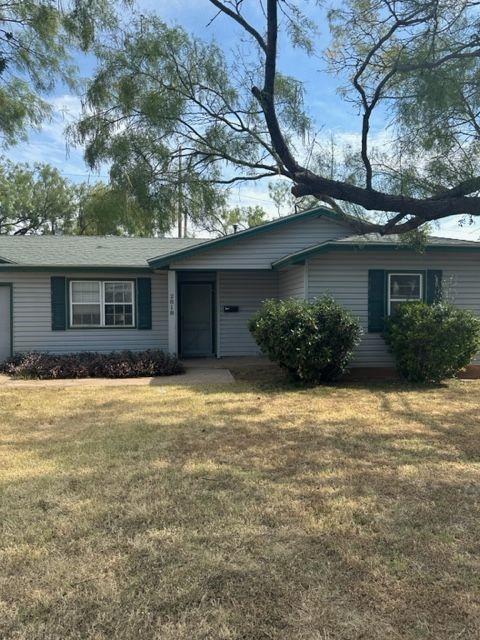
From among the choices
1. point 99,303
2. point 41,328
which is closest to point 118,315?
point 99,303

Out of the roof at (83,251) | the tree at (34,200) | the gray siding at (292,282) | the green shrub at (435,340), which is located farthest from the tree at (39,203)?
the green shrub at (435,340)

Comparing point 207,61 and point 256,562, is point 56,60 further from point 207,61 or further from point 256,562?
point 256,562

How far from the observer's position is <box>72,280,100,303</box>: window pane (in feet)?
43.7

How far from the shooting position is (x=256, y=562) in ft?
10.3

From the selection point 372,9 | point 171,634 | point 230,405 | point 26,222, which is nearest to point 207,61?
point 372,9

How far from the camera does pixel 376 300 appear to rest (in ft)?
37.2

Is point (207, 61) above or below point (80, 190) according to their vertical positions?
below

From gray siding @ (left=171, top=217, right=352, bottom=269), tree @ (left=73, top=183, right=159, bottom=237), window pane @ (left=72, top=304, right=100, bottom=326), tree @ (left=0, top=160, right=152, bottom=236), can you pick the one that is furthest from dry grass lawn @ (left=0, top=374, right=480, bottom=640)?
tree @ (left=0, top=160, right=152, bottom=236)

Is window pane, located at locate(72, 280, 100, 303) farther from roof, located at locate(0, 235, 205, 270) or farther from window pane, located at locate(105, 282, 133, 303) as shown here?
roof, located at locate(0, 235, 205, 270)

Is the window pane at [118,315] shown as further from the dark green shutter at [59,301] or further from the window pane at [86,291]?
the dark green shutter at [59,301]

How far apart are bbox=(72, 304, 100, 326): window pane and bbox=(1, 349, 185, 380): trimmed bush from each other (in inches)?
55.3

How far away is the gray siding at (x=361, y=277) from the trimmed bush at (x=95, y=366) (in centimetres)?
372

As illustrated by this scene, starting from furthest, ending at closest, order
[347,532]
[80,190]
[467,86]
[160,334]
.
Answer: [80,190] → [160,334] → [467,86] → [347,532]

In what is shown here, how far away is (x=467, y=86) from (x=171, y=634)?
5608 mm
